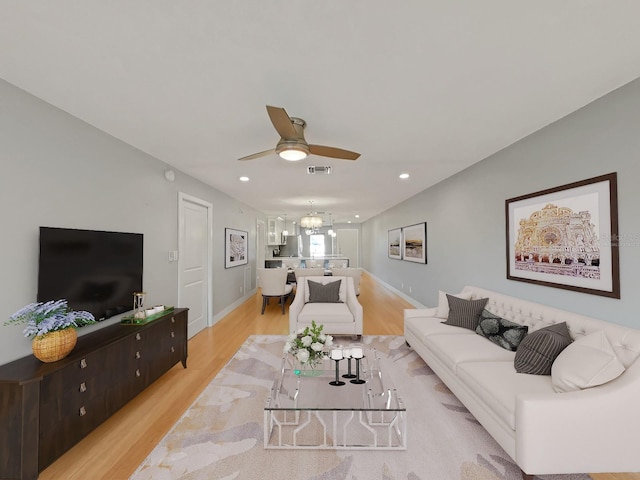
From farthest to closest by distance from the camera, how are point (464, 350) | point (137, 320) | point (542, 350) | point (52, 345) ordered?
point (137, 320) → point (464, 350) → point (542, 350) → point (52, 345)

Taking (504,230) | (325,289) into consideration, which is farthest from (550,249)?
(325,289)

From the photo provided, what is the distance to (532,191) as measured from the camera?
9.87 ft

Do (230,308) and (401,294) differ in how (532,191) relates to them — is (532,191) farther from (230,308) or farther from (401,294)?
(230,308)

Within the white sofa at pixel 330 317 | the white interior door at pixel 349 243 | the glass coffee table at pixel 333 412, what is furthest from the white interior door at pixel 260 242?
the glass coffee table at pixel 333 412

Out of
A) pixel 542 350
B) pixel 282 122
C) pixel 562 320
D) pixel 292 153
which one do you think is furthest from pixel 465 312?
pixel 282 122

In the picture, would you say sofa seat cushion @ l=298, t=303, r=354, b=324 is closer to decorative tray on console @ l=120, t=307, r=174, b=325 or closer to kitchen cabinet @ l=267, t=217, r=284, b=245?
decorative tray on console @ l=120, t=307, r=174, b=325

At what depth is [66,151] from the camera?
2410 millimetres

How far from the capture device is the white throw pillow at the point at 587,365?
1744 mm

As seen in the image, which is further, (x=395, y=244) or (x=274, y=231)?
(x=274, y=231)

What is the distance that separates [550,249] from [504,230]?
746 millimetres

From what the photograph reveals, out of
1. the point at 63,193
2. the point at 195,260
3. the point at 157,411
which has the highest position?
the point at 63,193

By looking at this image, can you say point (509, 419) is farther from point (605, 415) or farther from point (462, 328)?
point (462, 328)

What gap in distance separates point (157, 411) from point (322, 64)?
306 cm

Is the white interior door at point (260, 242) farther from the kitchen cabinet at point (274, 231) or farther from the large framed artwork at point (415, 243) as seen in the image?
the large framed artwork at point (415, 243)
